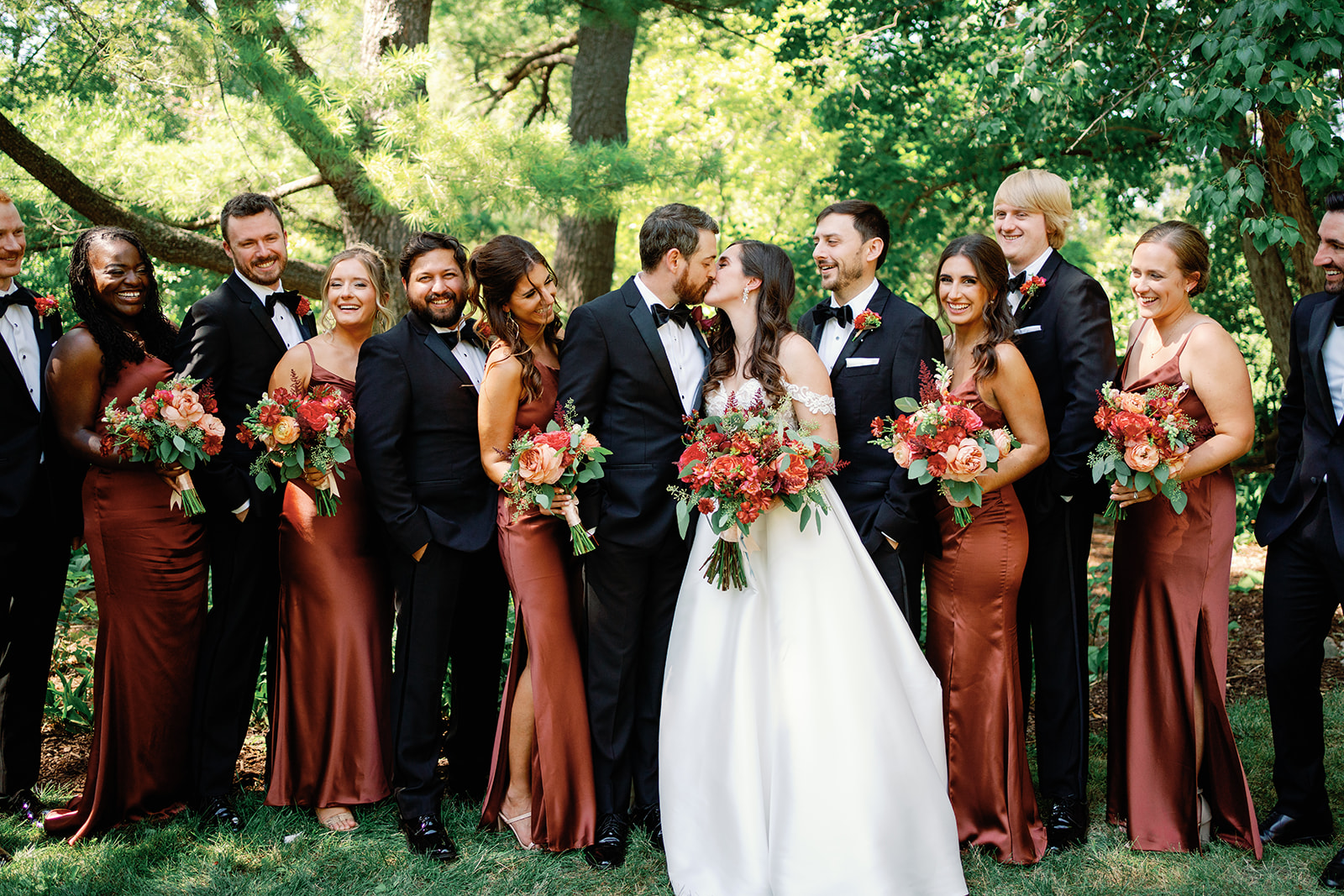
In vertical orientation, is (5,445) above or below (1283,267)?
below

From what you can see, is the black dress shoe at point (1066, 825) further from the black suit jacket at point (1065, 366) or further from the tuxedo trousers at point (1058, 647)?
the black suit jacket at point (1065, 366)

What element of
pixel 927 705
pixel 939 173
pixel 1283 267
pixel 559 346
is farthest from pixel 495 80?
pixel 927 705

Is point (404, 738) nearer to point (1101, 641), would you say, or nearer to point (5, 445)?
point (5, 445)

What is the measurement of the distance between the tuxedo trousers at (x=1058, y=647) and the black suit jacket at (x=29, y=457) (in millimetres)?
4349

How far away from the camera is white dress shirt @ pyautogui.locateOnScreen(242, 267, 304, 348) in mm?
4824

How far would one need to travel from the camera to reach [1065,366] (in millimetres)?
4430

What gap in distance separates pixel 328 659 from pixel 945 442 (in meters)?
2.84

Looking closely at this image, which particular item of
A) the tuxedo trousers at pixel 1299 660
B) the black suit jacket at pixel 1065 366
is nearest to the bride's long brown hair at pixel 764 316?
the black suit jacket at pixel 1065 366

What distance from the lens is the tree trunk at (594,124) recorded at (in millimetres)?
10453

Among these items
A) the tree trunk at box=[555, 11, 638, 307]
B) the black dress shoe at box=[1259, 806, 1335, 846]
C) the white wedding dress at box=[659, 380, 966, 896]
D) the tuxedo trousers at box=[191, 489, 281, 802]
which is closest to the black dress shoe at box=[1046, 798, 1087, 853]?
the white wedding dress at box=[659, 380, 966, 896]

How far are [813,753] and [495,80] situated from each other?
1488 cm

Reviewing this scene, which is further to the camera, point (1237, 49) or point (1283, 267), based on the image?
point (1283, 267)

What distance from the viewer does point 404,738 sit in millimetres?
4398

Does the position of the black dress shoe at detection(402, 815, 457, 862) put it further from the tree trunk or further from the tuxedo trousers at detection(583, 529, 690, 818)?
the tree trunk
